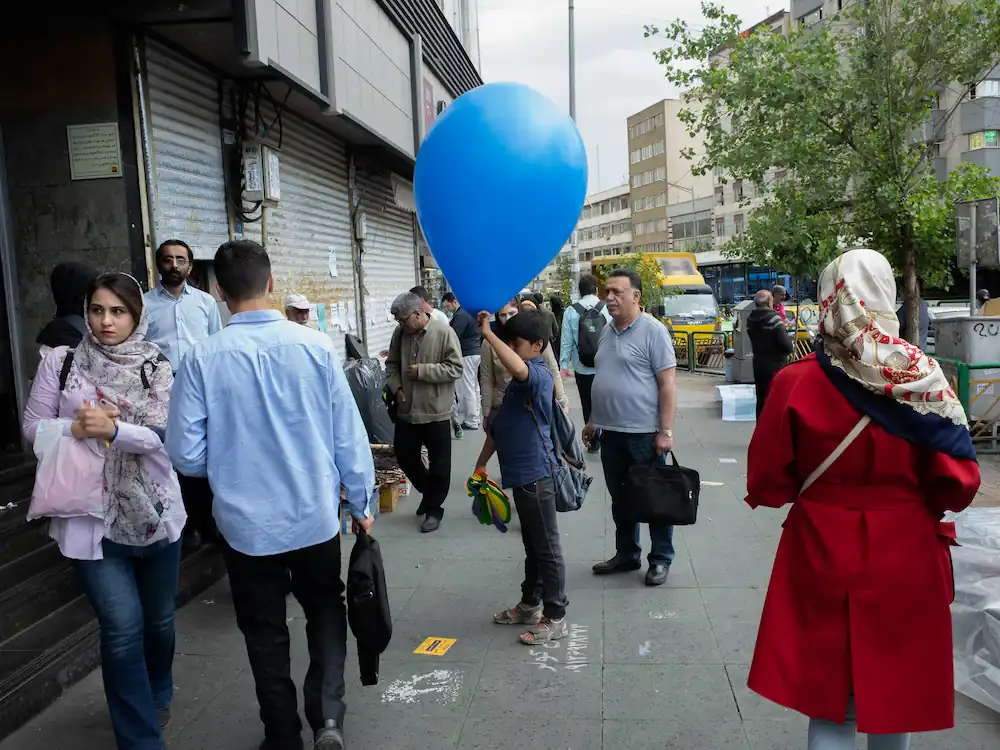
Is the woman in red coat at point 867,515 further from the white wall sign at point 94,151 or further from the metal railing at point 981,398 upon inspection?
the metal railing at point 981,398

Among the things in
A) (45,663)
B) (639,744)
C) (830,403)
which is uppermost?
(830,403)

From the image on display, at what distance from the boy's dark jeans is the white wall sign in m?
3.75

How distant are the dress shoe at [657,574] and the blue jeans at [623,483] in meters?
0.02

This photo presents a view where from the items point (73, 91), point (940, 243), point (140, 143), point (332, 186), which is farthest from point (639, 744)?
point (940, 243)

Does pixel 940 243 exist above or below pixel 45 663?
above

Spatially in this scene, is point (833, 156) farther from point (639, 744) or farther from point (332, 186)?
point (639, 744)

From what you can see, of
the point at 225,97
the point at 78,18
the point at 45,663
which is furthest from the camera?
the point at 225,97

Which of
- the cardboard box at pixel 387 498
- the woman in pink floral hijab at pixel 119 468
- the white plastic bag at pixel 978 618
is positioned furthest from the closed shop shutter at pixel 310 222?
the white plastic bag at pixel 978 618

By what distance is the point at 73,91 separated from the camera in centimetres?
579

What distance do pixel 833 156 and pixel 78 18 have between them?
12384 mm

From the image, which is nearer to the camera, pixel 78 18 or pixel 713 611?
pixel 713 611

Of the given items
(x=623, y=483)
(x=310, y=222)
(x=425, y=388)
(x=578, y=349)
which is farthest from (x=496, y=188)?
(x=310, y=222)

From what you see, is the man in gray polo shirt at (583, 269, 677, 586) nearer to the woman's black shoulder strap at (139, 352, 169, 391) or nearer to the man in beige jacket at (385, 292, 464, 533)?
the man in beige jacket at (385, 292, 464, 533)

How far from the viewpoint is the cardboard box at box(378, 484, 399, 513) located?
23.1 ft
